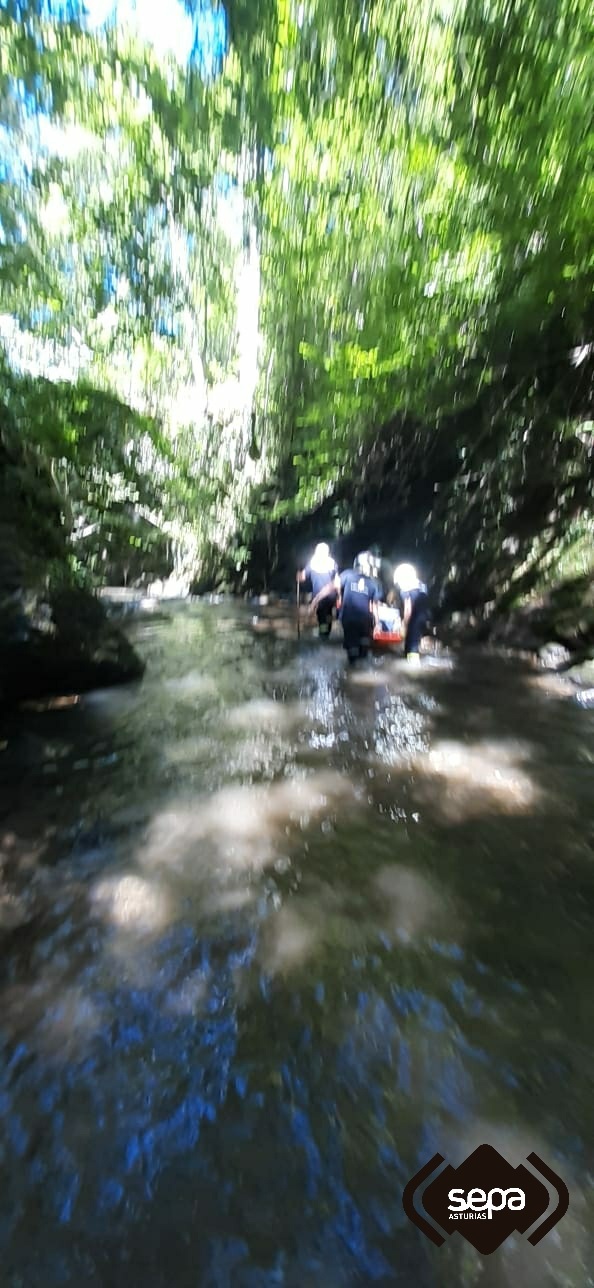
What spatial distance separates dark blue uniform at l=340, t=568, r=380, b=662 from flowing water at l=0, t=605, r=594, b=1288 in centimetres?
455

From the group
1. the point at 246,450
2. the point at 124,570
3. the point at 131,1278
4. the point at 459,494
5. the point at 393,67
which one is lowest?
the point at 131,1278

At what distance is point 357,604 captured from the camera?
10414 millimetres

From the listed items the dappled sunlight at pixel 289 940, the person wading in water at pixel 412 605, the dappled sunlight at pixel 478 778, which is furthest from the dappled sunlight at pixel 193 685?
the dappled sunlight at pixel 289 940

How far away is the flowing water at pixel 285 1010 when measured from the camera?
6.98 feet

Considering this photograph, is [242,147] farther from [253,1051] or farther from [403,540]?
[253,1051]

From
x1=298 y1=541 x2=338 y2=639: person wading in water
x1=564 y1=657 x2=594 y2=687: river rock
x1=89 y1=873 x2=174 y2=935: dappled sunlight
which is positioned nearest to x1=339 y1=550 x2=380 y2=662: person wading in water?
x1=298 y1=541 x2=338 y2=639: person wading in water

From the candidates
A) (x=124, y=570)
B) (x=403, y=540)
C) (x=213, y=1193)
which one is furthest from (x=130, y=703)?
(x=124, y=570)

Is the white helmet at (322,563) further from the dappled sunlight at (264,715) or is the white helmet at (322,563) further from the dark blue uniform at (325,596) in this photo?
the dappled sunlight at (264,715)

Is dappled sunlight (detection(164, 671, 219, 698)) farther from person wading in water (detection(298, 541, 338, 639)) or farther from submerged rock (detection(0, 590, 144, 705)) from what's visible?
person wading in water (detection(298, 541, 338, 639))

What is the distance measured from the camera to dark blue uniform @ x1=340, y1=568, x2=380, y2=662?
10406mm

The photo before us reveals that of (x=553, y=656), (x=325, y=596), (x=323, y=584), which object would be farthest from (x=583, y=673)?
(x=323, y=584)

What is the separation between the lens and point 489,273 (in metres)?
11.2

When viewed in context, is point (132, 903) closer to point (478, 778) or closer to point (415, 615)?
point (478, 778)

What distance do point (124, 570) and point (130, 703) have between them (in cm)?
2447
